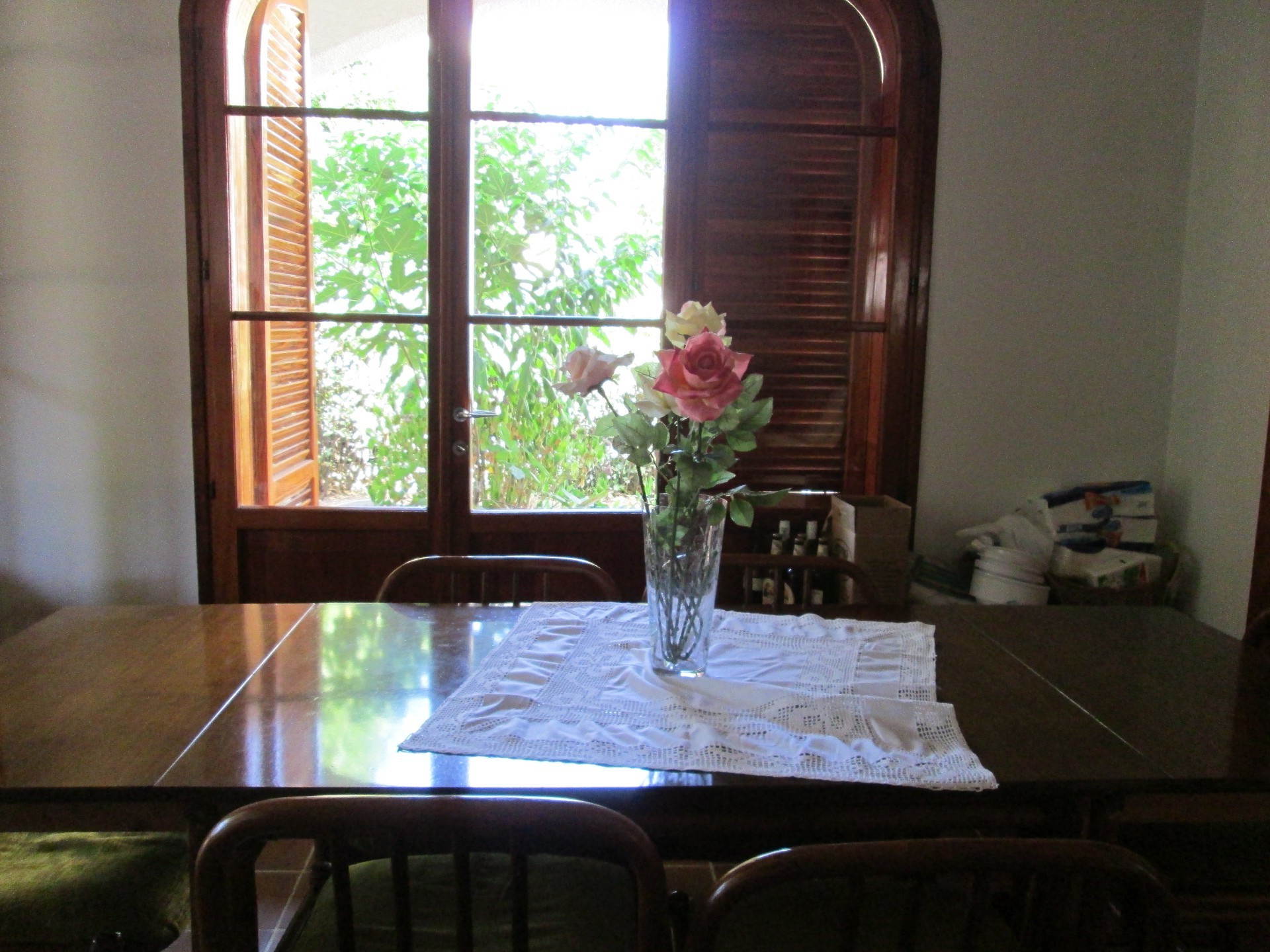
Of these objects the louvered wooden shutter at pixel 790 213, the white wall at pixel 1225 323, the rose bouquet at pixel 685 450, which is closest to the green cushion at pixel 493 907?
the rose bouquet at pixel 685 450

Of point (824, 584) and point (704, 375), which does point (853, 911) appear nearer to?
point (704, 375)

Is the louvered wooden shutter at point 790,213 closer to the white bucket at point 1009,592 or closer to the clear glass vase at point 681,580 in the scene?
the white bucket at point 1009,592

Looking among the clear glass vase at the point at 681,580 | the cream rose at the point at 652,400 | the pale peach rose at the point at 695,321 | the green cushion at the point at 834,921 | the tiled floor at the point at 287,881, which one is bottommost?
the tiled floor at the point at 287,881

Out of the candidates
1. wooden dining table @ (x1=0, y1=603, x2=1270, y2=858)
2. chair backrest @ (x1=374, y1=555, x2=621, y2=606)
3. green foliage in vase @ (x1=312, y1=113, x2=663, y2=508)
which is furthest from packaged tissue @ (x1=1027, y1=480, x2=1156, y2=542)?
chair backrest @ (x1=374, y1=555, x2=621, y2=606)

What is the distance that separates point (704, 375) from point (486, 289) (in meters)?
1.73

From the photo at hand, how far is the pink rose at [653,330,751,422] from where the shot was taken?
1.40 metres

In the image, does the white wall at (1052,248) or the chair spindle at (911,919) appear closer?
the chair spindle at (911,919)

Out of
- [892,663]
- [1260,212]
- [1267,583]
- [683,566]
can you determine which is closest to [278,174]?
[683,566]

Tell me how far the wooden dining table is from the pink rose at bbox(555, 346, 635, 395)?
48 centimetres

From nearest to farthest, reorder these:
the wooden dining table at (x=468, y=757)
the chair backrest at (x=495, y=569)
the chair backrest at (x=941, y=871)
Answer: the chair backrest at (x=941, y=871), the wooden dining table at (x=468, y=757), the chair backrest at (x=495, y=569)

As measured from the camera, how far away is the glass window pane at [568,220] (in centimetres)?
300

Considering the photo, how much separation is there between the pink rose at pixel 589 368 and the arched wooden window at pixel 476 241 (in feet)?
5.15

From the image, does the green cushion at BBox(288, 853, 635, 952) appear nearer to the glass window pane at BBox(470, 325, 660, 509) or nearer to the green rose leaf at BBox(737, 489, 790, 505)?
the green rose leaf at BBox(737, 489, 790, 505)

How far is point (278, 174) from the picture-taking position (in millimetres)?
2984
